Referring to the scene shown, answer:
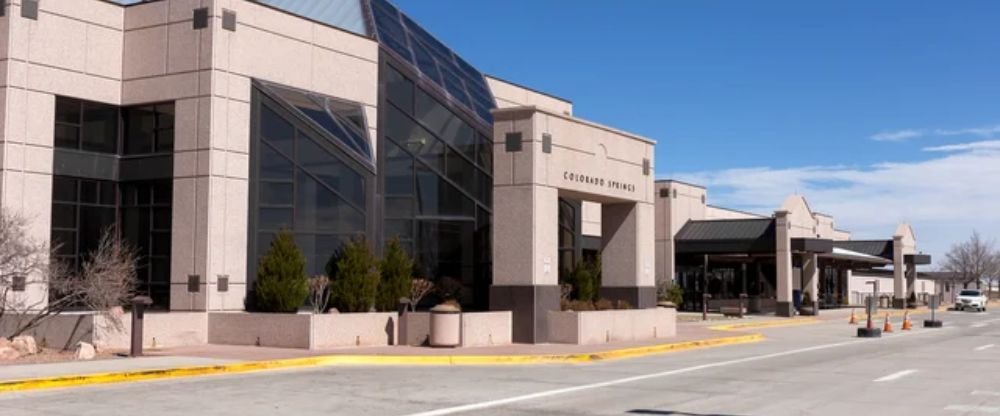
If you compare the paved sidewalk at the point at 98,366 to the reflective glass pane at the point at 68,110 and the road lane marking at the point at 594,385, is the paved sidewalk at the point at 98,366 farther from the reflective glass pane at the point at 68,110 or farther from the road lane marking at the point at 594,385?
the reflective glass pane at the point at 68,110

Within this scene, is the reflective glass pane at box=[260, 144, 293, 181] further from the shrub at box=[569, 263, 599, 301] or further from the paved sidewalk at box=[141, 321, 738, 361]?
the shrub at box=[569, 263, 599, 301]

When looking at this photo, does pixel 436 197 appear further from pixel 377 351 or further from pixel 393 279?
pixel 377 351

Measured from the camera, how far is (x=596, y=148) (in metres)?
28.2

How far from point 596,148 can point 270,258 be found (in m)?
9.29

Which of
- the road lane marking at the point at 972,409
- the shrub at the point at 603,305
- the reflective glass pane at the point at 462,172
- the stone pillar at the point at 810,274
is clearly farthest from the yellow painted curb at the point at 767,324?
the road lane marking at the point at 972,409

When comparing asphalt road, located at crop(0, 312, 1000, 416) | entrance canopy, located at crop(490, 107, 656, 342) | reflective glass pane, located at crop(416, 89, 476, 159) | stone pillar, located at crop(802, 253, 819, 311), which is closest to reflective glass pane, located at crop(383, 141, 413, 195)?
reflective glass pane, located at crop(416, 89, 476, 159)

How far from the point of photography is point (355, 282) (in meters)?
24.7

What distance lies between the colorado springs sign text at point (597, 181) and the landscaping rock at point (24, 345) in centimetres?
1275

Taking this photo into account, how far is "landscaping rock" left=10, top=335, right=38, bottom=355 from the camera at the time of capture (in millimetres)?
20031

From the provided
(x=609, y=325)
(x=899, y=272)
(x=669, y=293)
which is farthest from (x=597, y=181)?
(x=899, y=272)

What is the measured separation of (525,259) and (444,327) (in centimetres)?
299

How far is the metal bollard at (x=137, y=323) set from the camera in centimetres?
1967

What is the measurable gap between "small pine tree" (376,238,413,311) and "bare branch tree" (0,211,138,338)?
5.91 m

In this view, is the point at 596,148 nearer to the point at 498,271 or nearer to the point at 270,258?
the point at 498,271
